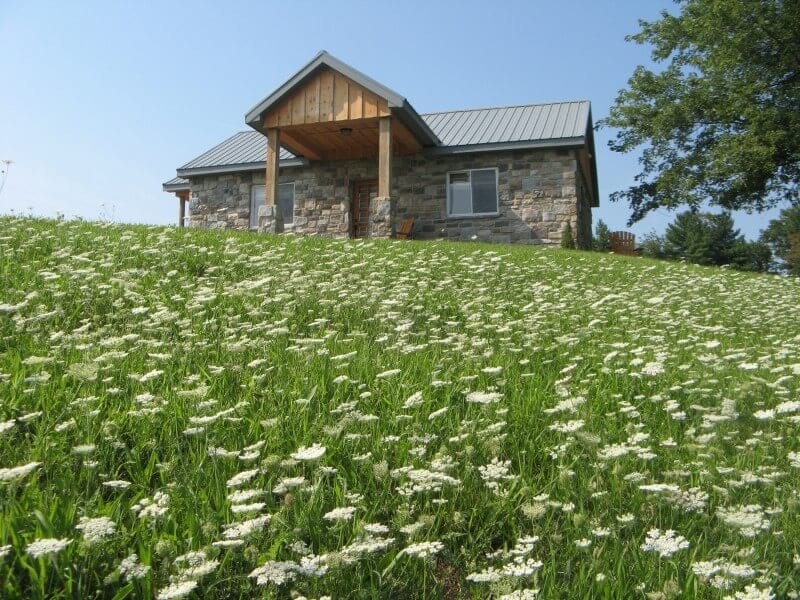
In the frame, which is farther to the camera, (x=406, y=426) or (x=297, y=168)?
(x=297, y=168)

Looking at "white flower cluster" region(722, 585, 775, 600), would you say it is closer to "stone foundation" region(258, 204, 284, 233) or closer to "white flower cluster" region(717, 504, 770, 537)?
"white flower cluster" region(717, 504, 770, 537)

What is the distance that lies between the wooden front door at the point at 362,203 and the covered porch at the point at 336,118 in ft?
7.27

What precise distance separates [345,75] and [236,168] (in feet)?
19.6

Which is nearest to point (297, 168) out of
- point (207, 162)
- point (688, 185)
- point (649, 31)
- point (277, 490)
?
point (207, 162)

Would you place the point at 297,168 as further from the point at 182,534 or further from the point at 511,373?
the point at 182,534

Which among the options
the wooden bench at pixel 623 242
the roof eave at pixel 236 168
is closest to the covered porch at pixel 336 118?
the roof eave at pixel 236 168

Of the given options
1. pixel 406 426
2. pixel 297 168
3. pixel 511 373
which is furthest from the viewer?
pixel 297 168

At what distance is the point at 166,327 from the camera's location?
4637 millimetres

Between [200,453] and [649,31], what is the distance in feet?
84.9

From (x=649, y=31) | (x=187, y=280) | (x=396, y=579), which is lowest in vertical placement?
(x=396, y=579)

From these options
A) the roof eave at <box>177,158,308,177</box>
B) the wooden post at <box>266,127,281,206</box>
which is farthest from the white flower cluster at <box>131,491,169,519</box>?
the roof eave at <box>177,158,308,177</box>

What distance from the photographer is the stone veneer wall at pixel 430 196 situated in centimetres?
1731

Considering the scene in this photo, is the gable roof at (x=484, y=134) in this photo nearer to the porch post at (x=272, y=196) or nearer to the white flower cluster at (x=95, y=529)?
the porch post at (x=272, y=196)

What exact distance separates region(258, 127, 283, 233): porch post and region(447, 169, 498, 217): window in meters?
5.04
